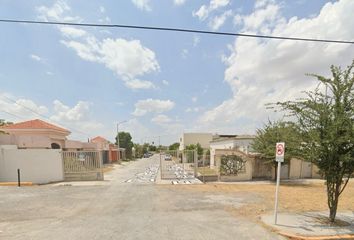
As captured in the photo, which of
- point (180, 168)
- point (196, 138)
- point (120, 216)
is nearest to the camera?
point (120, 216)

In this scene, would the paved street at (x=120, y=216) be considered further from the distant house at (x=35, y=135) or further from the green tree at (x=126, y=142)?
the green tree at (x=126, y=142)

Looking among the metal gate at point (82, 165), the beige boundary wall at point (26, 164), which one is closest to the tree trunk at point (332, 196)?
the metal gate at point (82, 165)

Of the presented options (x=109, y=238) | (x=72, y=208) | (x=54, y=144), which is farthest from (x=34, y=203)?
(x=54, y=144)

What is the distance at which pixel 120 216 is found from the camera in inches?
352

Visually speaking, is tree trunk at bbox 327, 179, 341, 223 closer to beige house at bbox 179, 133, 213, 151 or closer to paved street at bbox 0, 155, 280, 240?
paved street at bbox 0, 155, 280, 240

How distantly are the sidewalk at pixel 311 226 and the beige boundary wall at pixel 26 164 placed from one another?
14.8 metres

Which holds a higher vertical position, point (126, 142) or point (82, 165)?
point (82, 165)

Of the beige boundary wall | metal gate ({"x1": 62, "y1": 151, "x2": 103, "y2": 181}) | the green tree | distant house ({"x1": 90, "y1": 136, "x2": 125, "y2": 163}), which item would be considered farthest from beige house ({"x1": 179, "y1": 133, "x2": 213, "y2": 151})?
the beige boundary wall

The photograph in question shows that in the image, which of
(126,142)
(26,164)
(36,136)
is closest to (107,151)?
(126,142)

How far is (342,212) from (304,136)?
13.6ft

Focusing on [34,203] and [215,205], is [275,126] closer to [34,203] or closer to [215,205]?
[215,205]

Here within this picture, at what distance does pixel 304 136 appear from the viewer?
8.26m

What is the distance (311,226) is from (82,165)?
15.3 m

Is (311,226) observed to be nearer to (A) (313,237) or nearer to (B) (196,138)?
(A) (313,237)
